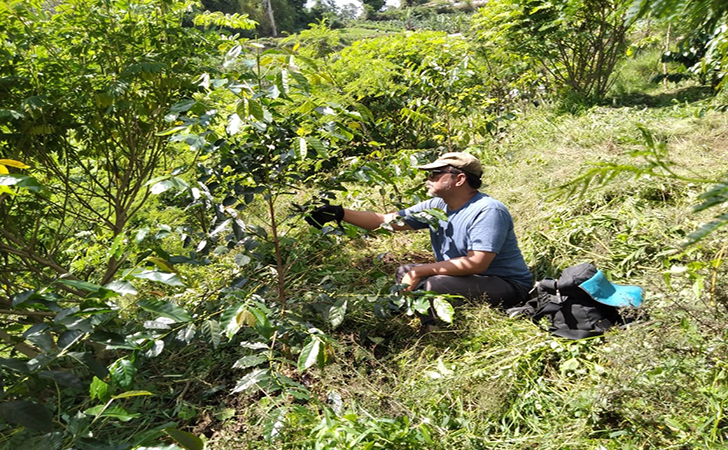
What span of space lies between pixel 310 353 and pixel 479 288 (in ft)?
4.04

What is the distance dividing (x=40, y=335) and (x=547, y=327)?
2065 mm

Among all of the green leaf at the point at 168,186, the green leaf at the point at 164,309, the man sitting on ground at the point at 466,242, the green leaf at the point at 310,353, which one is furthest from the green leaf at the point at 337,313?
the green leaf at the point at 168,186

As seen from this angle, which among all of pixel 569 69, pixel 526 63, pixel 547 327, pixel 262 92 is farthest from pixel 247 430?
pixel 569 69

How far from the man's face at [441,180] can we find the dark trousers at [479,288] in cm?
52

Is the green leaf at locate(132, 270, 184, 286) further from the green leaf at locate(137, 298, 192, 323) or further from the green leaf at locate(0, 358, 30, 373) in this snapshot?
the green leaf at locate(0, 358, 30, 373)

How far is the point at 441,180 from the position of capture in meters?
2.66

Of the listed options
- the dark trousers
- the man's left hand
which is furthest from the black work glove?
the dark trousers

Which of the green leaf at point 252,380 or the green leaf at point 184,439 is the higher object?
the green leaf at point 184,439

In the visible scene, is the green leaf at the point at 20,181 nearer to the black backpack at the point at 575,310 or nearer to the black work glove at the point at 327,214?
the black work glove at the point at 327,214

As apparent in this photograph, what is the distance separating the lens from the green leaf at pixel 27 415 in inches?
46.3

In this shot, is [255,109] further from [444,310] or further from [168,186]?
[444,310]

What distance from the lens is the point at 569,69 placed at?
6.44 meters

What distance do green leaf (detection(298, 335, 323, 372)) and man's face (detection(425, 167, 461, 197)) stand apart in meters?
1.35

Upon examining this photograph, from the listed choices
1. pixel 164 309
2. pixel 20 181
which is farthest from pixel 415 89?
pixel 20 181
